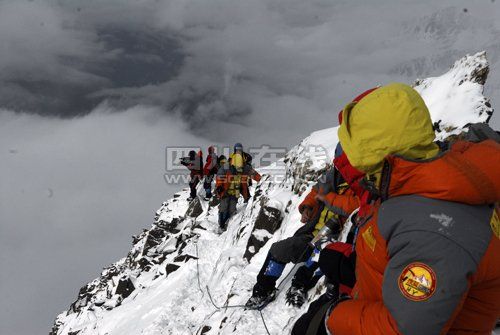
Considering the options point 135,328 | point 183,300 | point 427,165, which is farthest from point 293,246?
point 135,328

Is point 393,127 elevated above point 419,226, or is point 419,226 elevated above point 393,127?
point 393,127

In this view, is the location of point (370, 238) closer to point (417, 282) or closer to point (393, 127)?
point (417, 282)

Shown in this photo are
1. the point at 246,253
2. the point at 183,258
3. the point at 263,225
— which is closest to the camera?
the point at 246,253

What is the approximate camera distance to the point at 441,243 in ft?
5.26

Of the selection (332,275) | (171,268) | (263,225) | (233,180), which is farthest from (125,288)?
(332,275)

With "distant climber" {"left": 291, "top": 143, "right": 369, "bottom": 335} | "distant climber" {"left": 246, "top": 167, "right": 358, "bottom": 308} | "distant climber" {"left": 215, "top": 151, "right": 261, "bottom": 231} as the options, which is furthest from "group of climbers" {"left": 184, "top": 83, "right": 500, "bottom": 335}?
"distant climber" {"left": 215, "top": 151, "right": 261, "bottom": 231}

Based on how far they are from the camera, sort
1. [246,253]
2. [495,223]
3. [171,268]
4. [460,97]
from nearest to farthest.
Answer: [495,223], [460,97], [246,253], [171,268]

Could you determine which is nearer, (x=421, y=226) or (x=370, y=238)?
(x=421, y=226)

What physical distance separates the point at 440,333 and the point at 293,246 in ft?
13.2

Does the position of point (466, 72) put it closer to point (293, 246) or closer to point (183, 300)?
point (293, 246)

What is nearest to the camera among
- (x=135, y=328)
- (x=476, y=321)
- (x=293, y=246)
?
(x=476, y=321)

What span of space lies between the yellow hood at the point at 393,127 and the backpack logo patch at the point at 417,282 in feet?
1.98

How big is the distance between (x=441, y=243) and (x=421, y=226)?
0.11 m

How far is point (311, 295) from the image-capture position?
5312 mm
